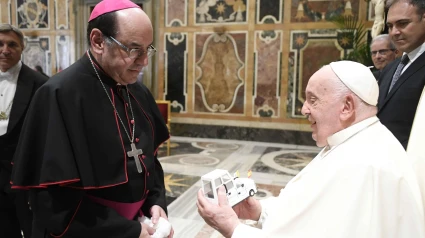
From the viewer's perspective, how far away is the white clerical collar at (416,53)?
108 inches

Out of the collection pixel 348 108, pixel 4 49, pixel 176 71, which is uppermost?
pixel 4 49

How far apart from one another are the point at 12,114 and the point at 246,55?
6197 mm

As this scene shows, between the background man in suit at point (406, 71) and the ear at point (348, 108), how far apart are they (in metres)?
1.36

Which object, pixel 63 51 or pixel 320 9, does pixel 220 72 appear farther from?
pixel 63 51

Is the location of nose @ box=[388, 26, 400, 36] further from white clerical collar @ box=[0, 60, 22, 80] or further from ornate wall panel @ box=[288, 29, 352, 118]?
ornate wall panel @ box=[288, 29, 352, 118]

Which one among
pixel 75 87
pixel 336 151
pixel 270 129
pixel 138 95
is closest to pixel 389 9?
pixel 336 151

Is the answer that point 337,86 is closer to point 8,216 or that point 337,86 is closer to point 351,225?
point 351,225

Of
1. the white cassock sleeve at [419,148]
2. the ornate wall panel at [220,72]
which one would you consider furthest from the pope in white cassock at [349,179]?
the ornate wall panel at [220,72]

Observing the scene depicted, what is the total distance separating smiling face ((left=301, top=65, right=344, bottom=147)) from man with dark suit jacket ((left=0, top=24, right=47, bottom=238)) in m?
2.17

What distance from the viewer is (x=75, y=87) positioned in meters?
1.69

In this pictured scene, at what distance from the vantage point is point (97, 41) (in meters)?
1.71

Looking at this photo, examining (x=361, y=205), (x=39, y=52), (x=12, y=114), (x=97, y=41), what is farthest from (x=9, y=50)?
(x=39, y=52)

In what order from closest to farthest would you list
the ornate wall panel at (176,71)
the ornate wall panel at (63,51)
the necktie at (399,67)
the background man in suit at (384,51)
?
1. the necktie at (399,67)
2. the background man in suit at (384,51)
3. the ornate wall panel at (176,71)
4. the ornate wall panel at (63,51)

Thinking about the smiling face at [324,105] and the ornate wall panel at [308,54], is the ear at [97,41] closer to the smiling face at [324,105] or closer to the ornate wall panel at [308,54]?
the smiling face at [324,105]
